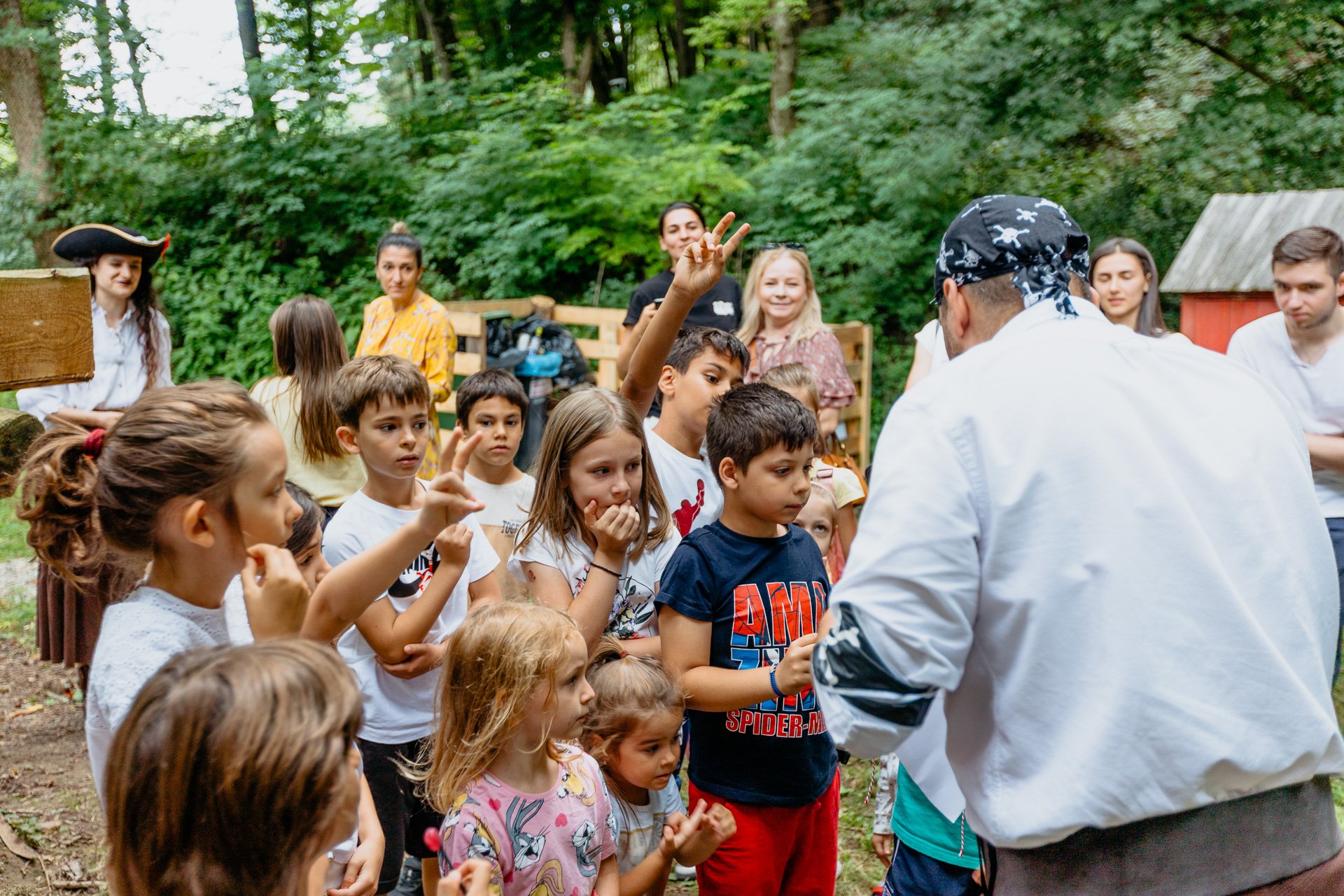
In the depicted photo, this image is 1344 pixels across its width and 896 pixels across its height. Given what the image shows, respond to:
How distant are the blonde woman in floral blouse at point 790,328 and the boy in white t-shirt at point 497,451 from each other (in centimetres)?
137

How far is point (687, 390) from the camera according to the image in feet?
11.1

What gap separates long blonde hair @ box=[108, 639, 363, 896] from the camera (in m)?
1.38

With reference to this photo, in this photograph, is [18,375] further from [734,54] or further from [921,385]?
[734,54]

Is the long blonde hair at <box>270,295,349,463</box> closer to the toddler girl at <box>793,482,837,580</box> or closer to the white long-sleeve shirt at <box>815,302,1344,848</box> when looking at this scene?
the toddler girl at <box>793,482,837,580</box>

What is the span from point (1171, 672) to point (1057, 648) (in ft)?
0.54

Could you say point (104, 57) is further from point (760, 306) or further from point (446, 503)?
point (446, 503)

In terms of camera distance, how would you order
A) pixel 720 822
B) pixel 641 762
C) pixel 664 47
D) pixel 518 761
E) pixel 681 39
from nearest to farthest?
pixel 518 761 → pixel 720 822 → pixel 641 762 → pixel 681 39 → pixel 664 47

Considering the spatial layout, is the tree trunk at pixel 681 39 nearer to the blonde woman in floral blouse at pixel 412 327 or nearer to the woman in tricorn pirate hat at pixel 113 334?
the blonde woman in floral blouse at pixel 412 327

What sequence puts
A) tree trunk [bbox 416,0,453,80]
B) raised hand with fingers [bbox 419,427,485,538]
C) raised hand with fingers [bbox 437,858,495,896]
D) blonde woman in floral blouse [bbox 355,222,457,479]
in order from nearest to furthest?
raised hand with fingers [bbox 437,858,495,896]
raised hand with fingers [bbox 419,427,485,538]
blonde woman in floral blouse [bbox 355,222,457,479]
tree trunk [bbox 416,0,453,80]

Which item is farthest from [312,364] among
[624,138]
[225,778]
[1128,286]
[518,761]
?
[624,138]

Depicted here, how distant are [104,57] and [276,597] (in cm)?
1266

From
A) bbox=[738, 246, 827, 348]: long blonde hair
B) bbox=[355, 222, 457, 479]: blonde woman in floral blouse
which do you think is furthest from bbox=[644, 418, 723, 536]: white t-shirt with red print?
bbox=[355, 222, 457, 479]: blonde woman in floral blouse

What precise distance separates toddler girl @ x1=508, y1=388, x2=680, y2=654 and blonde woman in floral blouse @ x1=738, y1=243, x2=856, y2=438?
1.97m

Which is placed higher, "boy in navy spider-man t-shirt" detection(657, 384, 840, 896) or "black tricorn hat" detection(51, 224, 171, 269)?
"black tricorn hat" detection(51, 224, 171, 269)
